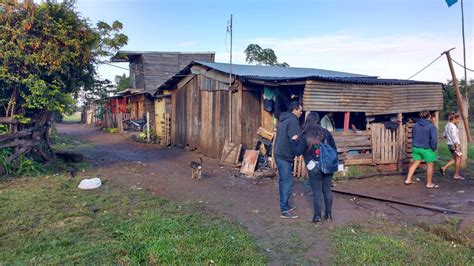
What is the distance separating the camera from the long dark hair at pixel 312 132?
6.00m

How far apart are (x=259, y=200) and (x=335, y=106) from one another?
351 cm

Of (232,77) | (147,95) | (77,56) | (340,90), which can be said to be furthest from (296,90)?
(147,95)

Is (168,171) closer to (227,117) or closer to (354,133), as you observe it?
(227,117)

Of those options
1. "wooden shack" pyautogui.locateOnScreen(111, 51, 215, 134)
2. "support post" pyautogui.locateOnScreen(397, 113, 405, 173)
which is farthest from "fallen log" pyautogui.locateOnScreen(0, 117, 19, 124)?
"wooden shack" pyautogui.locateOnScreen(111, 51, 215, 134)

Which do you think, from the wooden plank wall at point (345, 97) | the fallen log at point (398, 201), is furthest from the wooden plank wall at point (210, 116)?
the fallen log at point (398, 201)

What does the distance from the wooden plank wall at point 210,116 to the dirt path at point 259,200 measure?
3.48 feet

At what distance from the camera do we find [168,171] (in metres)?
11.6

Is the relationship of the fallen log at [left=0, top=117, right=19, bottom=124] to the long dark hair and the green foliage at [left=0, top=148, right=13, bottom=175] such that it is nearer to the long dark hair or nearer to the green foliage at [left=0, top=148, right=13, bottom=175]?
the green foliage at [left=0, top=148, right=13, bottom=175]

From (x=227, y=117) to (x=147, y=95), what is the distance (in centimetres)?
1314

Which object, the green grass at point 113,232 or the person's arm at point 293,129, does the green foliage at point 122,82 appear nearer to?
the green grass at point 113,232

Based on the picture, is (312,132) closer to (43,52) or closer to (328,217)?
(328,217)

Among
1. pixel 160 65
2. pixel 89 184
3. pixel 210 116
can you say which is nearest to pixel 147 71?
pixel 160 65

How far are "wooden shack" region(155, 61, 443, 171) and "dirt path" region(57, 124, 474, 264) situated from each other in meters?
0.99

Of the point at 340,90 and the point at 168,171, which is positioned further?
the point at 168,171
